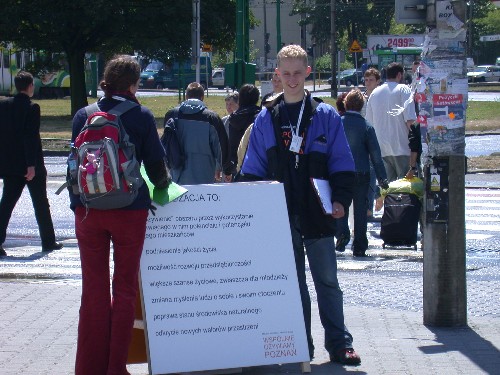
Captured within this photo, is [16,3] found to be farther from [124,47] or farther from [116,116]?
[116,116]

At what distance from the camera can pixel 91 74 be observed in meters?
59.8

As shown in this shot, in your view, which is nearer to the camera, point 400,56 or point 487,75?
point 400,56

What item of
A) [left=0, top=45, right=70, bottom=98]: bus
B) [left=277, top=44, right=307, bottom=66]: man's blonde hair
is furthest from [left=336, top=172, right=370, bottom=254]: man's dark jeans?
[left=0, top=45, right=70, bottom=98]: bus

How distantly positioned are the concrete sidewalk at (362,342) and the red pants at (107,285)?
48 cm

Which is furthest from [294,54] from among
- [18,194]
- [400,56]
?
[400,56]

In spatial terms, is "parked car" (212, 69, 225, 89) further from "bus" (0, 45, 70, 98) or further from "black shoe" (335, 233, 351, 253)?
"black shoe" (335, 233, 351, 253)

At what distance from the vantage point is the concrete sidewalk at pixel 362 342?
593cm

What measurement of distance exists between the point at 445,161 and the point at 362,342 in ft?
4.43

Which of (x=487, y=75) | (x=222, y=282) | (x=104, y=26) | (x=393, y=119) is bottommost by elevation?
(x=487, y=75)

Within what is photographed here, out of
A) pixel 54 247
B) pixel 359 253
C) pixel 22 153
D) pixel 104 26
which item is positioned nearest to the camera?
pixel 22 153

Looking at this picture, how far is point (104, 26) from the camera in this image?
38188 mm

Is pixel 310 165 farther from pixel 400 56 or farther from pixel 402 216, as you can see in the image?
pixel 400 56

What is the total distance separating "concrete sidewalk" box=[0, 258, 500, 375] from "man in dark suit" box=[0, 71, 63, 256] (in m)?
2.50

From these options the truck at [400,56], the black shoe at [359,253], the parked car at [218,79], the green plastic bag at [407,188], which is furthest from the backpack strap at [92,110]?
the parked car at [218,79]
